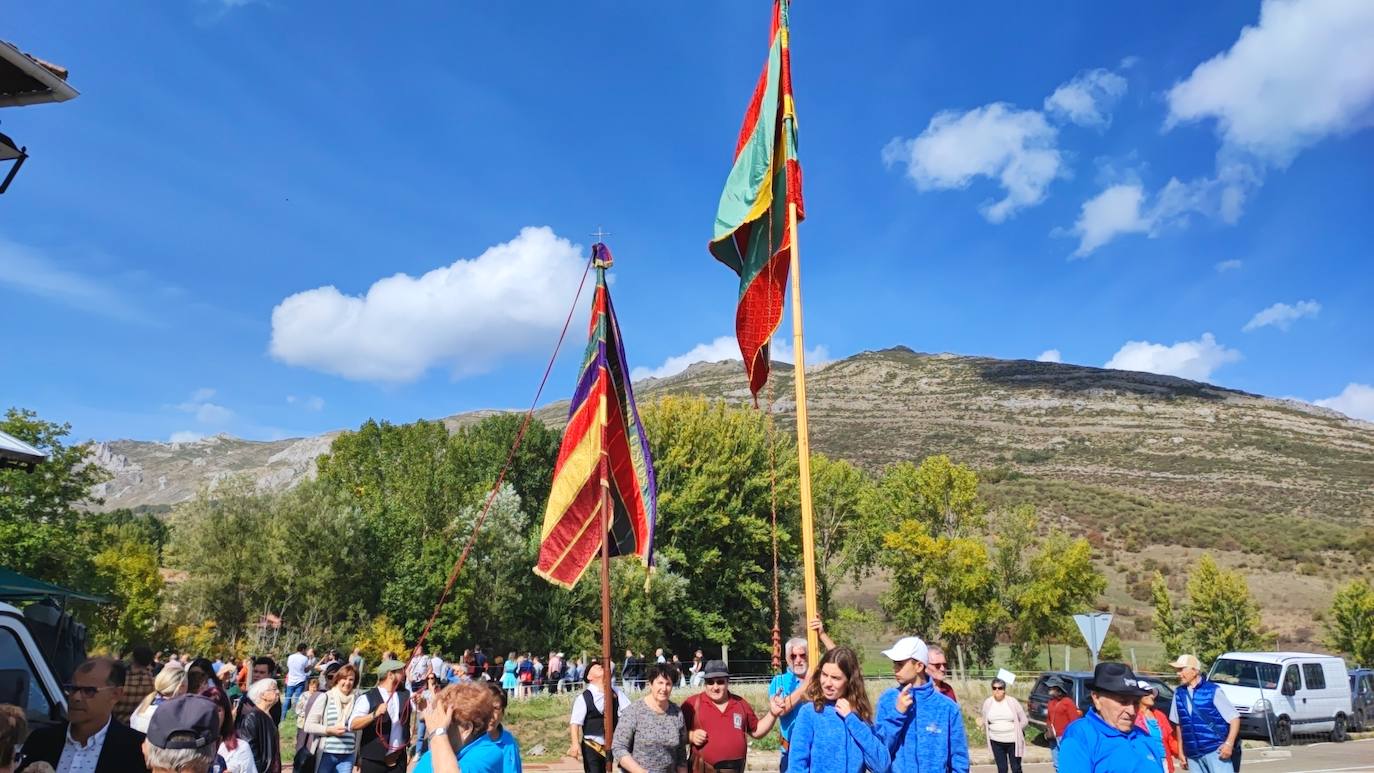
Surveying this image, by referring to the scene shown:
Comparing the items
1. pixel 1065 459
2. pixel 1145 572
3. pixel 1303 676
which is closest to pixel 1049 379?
pixel 1065 459

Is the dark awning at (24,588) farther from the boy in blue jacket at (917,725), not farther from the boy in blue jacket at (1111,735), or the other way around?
the boy in blue jacket at (1111,735)

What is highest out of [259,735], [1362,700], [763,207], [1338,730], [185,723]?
[763,207]

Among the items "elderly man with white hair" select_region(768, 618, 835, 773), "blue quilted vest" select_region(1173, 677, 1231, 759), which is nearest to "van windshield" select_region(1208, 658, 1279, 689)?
"blue quilted vest" select_region(1173, 677, 1231, 759)

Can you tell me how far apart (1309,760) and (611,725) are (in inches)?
668

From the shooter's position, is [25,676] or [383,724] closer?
[25,676]

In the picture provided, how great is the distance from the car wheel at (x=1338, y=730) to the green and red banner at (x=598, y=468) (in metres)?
20.7

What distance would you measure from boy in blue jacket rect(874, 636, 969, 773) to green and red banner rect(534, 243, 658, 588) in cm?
622

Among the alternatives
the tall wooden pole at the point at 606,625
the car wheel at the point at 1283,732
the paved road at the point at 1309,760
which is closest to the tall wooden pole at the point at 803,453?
the tall wooden pole at the point at 606,625

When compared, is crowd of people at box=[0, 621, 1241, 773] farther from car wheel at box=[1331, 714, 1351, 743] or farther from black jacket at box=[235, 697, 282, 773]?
car wheel at box=[1331, 714, 1351, 743]

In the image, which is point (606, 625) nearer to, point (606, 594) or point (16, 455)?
point (606, 594)

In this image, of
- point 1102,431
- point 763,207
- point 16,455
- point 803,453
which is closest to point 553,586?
point 16,455

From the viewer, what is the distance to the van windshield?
20594 mm

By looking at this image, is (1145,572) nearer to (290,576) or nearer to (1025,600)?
(1025,600)

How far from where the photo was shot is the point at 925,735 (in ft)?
16.7
